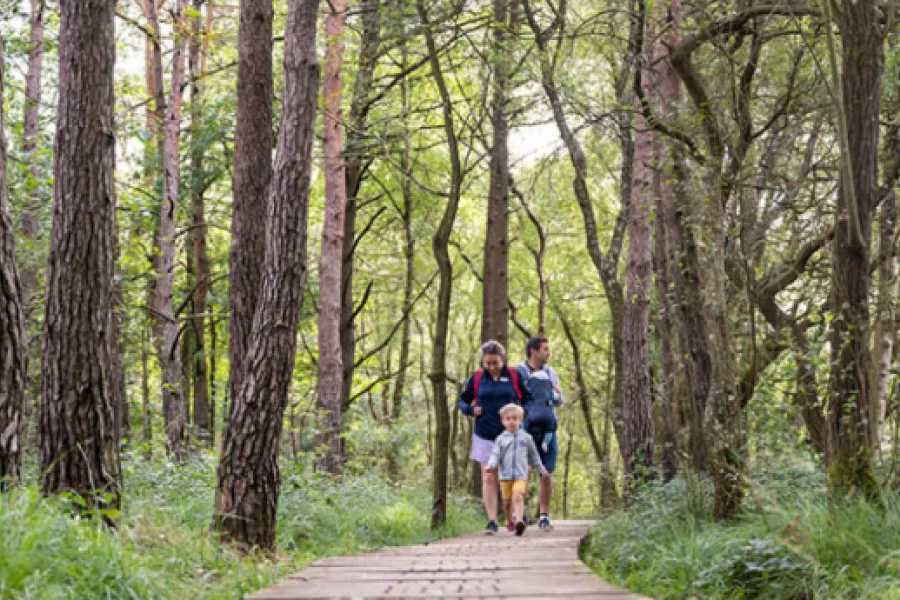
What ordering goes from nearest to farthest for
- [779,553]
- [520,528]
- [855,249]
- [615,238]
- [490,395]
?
1. [779,553]
2. [855,249]
3. [520,528]
4. [490,395]
5. [615,238]

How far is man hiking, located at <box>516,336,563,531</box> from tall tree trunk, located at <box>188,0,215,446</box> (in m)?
11.2

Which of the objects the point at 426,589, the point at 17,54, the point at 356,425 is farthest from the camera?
the point at 356,425

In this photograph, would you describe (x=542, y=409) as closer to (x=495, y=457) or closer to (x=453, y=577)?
(x=495, y=457)

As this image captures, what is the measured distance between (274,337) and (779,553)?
431 centimetres

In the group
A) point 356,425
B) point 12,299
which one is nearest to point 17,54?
point 356,425

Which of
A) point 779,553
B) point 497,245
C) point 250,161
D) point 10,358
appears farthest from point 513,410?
point 497,245

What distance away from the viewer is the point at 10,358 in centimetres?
675

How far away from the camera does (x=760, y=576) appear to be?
652 cm

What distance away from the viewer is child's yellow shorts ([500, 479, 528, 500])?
36.3 ft

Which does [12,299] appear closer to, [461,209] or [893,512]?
[893,512]

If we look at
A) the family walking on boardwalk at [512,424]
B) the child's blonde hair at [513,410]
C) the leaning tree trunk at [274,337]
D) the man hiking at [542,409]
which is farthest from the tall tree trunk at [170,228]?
the leaning tree trunk at [274,337]

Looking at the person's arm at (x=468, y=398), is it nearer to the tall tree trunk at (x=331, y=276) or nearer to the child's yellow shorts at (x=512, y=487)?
the child's yellow shorts at (x=512, y=487)

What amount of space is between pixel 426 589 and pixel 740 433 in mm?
4267

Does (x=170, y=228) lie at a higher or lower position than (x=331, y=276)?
higher
